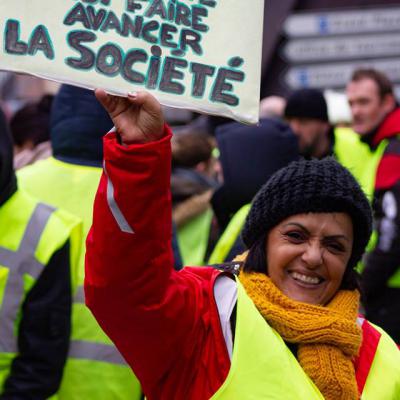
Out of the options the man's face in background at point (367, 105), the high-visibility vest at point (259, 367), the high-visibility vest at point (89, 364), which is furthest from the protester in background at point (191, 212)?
the high-visibility vest at point (259, 367)

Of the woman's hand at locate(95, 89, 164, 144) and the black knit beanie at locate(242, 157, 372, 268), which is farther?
the black knit beanie at locate(242, 157, 372, 268)

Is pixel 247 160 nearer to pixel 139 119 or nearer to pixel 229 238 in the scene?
pixel 229 238

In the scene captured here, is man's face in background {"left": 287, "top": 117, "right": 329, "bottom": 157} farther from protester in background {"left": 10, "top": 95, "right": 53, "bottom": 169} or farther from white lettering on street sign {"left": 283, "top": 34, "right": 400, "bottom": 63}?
white lettering on street sign {"left": 283, "top": 34, "right": 400, "bottom": 63}

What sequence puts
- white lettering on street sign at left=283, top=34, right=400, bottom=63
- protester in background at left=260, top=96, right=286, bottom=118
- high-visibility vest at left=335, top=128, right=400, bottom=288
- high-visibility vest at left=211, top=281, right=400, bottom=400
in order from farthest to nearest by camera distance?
white lettering on street sign at left=283, top=34, right=400, bottom=63 → protester in background at left=260, top=96, right=286, bottom=118 → high-visibility vest at left=335, top=128, right=400, bottom=288 → high-visibility vest at left=211, top=281, right=400, bottom=400

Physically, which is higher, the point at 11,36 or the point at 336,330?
the point at 11,36

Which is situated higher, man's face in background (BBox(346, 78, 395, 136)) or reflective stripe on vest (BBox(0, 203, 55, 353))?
man's face in background (BBox(346, 78, 395, 136))

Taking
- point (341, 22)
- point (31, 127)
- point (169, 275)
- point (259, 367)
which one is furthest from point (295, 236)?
point (341, 22)

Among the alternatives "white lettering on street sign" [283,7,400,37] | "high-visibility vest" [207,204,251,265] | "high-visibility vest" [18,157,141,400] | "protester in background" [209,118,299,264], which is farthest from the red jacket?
"white lettering on street sign" [283,7,400,37]

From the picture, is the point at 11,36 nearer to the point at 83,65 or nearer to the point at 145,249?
the point at 83,65

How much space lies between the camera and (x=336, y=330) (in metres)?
3.04

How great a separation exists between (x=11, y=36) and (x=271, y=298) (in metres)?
1.02

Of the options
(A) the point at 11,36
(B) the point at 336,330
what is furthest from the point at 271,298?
(A) the point at 11,36

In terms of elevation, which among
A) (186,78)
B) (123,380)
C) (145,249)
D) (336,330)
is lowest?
(123,380)

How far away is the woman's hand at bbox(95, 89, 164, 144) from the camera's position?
2494 millimetres
